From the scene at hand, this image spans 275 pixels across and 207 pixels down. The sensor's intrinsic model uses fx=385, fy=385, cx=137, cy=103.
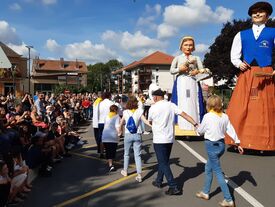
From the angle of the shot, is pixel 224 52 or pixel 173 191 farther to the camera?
pixel 224 52

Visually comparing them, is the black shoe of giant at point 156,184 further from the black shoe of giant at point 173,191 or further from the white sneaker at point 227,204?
the white sneaker at point 227,204

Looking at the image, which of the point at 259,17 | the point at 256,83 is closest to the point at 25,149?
the point at 256,83

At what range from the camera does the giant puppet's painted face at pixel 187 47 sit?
11.5 metres

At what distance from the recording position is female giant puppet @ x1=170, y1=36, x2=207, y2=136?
11.6 meters

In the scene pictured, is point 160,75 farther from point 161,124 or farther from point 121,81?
point 161,124

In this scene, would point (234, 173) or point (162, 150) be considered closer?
point (162, 150)

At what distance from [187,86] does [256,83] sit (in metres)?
2.74

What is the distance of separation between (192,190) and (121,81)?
124 meters

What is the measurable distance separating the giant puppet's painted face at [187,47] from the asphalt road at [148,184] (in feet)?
10.6

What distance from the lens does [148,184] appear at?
22.9 ft

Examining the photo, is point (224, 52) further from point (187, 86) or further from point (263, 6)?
point (263, 6)

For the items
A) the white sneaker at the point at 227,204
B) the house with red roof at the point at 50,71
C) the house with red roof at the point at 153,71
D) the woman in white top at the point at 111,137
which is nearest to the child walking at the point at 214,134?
the white sneaker at the point at 227,204

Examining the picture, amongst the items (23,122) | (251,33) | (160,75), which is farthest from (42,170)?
(160,75)

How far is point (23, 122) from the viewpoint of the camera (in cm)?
986
